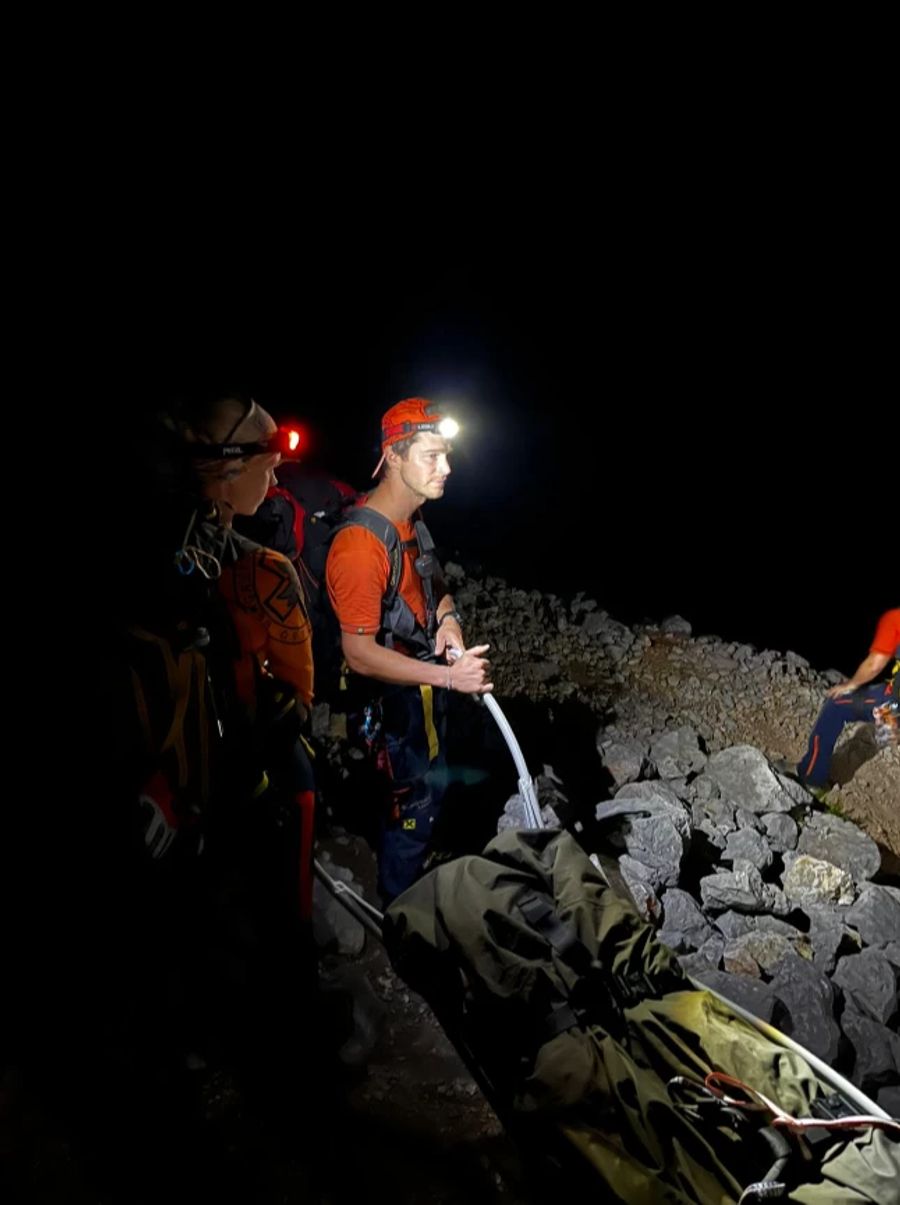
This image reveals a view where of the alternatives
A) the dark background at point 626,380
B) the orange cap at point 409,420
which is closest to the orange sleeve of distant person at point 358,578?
the orange cap at point 409,420

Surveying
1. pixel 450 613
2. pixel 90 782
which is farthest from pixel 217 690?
pixel 450 613

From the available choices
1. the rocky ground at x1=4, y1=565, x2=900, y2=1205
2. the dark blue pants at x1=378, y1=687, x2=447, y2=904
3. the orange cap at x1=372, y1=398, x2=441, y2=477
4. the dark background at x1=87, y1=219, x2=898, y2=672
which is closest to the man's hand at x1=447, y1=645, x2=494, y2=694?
the dark blue pants at x1=378, y1=687, x2=447, y2=904

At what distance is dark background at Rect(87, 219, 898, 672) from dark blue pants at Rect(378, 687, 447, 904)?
13.2m

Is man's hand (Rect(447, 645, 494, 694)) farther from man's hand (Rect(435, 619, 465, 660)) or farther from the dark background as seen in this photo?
the dark background

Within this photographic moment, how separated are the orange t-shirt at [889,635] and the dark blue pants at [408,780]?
15.0ft

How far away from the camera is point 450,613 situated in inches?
164

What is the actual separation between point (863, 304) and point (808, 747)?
60.3 metres

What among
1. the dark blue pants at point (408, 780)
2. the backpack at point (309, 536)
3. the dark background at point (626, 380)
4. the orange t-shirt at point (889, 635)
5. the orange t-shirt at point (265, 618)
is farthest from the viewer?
the dark background at point (626, 380)

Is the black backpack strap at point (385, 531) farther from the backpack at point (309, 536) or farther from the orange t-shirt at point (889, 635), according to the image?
the orange t-shirt at point (889, 635)

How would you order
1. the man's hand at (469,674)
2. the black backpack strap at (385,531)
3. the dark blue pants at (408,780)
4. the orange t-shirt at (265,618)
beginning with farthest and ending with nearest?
the dark blue pants at (408,780) < the black backpack strap at (385,531) < the man's hand at (469,674) < the orange t-shirt at (265,618)

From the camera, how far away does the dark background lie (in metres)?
23.5

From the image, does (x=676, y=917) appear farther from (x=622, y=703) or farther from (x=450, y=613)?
(x=622, y=703)

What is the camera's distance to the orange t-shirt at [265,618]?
252cm

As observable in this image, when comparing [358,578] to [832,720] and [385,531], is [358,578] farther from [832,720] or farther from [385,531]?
[832,720]
